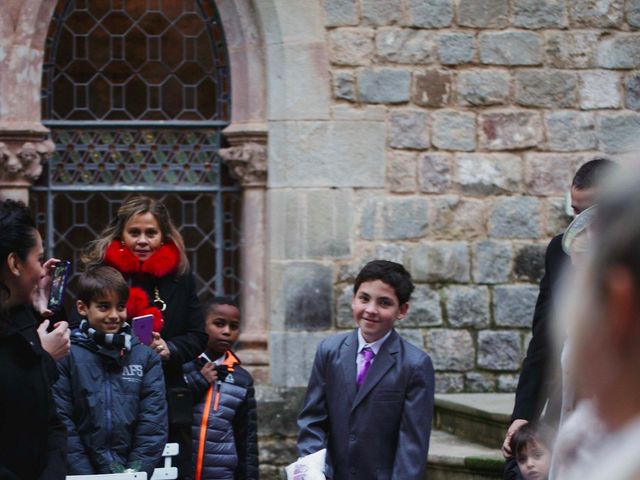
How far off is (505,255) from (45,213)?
2.78m

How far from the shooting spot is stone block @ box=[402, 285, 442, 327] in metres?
7.54

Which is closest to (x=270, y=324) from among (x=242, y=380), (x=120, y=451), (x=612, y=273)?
(x=242, y=380)

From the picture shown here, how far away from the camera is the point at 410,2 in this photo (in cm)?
759

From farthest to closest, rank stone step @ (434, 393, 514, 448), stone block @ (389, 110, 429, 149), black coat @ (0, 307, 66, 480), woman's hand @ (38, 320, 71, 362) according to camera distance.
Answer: stone block @ (389, 110, 429, 149), stone step @ (434, 393, 514, 448), woman's hand @ (38, 320, 71, 362), black coat @ (0, 307, 66, 480)

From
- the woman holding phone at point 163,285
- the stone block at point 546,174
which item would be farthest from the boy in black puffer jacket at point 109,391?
the stone block at point 546,174

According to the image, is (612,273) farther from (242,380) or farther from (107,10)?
(107,10)

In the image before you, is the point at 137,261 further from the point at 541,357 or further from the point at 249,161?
the point at 249,161

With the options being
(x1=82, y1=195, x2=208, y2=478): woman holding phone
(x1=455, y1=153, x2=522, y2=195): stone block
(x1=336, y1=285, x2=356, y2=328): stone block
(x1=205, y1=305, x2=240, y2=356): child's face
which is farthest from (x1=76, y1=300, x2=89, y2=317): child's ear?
(x1=455, y1=153, x2=522, y2=195): stone block

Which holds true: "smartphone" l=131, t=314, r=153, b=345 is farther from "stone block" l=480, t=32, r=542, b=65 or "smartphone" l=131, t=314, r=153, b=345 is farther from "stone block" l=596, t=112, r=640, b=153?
"stone block" l=596, t=112, r=640, b=153

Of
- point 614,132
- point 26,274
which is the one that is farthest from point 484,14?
point 26,274

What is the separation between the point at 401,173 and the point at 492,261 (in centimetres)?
75

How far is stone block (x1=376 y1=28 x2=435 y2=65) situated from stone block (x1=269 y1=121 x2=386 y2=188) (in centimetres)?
42

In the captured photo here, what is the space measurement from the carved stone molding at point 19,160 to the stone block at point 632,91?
349 centimetres

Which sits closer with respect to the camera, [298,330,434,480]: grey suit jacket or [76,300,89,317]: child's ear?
[298,330,434,480]: grey suit jacket
